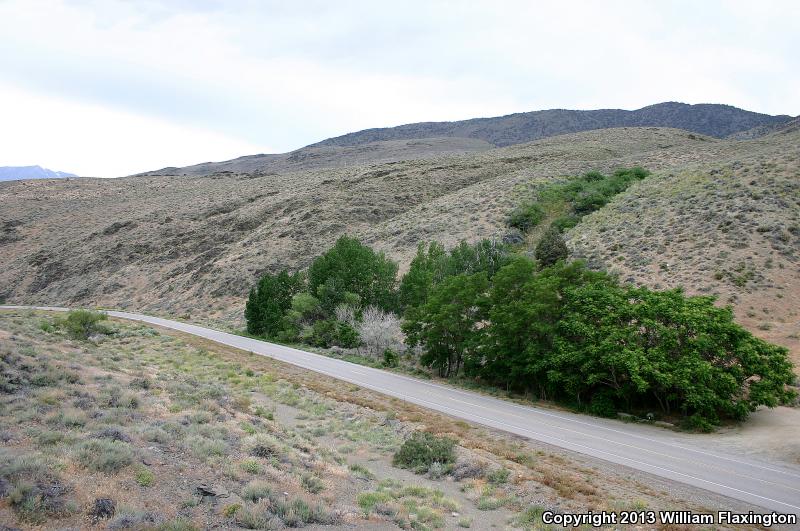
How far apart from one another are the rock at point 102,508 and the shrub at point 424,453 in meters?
7.38

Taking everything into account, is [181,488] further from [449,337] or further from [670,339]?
[449,337]

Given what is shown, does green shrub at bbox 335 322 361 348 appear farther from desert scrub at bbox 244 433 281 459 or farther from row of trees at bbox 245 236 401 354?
desert scrub at bbox 244 433 281 459

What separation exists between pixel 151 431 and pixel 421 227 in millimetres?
49404

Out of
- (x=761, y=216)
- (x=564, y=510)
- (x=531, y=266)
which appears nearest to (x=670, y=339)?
(x=531, y=266)

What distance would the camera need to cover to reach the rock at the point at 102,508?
654 cm

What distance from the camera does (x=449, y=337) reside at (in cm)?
2755

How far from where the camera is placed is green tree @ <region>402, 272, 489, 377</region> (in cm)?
2686

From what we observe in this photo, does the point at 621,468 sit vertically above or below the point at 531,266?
below

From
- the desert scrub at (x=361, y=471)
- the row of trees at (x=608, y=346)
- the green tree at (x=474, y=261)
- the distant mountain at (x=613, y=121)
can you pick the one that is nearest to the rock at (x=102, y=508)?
the desert scrub at (x=361, y=471)

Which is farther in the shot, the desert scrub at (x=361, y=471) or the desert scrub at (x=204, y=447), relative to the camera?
the desert scrub at (x=361, y=471)

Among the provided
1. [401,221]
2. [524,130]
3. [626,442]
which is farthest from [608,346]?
[524,130]

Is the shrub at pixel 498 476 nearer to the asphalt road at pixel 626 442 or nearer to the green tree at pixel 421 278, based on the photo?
the asphalt road at pixel 626 442

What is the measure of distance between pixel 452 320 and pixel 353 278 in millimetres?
14012

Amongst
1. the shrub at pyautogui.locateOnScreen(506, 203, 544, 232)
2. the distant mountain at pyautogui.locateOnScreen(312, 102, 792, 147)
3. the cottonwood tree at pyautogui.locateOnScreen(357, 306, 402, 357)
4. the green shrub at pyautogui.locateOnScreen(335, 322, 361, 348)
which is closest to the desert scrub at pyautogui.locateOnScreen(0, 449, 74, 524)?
the cottonwood tree at pyautogui.locateOnScreen(357, 306, 402, 357)
